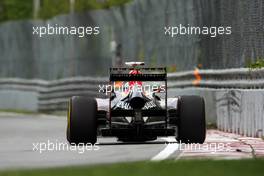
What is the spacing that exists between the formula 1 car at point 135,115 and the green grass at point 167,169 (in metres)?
2.85

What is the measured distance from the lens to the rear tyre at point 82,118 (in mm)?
15094

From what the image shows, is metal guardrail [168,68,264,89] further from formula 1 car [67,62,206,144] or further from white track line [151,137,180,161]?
formula 1 car [67,62,206,144]

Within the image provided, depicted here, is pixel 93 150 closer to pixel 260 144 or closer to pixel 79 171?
pixel 260 144

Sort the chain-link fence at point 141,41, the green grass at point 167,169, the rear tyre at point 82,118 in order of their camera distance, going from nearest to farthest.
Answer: the green grass at point 167,169
the rear tyre at point 82,118
the chain-link fence at point 141,41

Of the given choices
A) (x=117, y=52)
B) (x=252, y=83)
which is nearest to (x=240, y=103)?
(x=252, y=83)

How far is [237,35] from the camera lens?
21.5m

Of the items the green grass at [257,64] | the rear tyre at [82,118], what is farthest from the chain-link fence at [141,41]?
the rear tyre at [82,118]

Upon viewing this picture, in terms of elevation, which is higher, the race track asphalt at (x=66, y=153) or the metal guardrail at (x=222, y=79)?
the metal guardrail at (x=222, y=79)

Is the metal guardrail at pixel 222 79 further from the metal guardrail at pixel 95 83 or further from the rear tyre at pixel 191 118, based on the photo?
the rear tyre at pixel 191 118

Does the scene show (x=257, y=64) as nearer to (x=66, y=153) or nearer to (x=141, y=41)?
(x=66, y=153)

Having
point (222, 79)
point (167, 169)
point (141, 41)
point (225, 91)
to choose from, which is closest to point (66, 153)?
point (167, 169)

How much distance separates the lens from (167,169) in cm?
1116

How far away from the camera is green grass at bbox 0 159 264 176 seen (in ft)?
35.1

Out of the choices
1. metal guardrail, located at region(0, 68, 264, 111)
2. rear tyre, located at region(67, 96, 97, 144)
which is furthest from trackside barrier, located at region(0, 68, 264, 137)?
rear tyre, located at region(67, 96, 97, 144)
